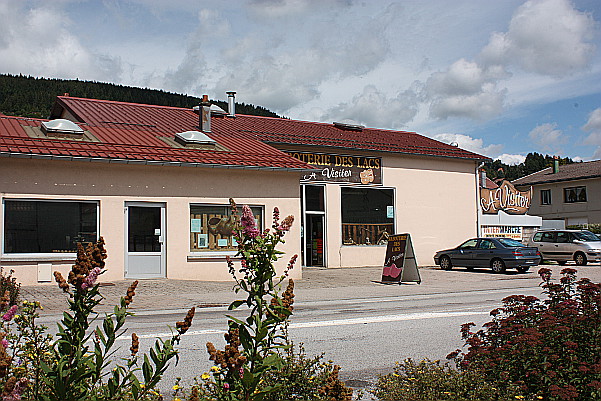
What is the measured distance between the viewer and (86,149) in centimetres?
1719

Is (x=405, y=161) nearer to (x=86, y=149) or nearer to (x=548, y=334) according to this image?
(x=86, y=149)

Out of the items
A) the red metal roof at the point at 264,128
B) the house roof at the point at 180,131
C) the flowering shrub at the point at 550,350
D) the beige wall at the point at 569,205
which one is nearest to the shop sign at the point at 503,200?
the red metal roof at the point at 264,128

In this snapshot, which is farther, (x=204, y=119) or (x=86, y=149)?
(x=204, y=119)

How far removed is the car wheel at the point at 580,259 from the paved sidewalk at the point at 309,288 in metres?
4.18

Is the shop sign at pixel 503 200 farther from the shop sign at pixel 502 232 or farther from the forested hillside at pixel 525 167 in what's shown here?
the forested hillside at pixel 525 167

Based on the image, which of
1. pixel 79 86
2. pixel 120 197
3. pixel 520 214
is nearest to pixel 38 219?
pixel 120 197

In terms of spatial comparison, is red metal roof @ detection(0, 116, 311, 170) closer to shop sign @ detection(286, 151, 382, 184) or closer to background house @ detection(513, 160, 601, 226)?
shop sign @ detection(286, 151, 382, 184)

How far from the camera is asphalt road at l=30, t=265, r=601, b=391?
741 centimetres

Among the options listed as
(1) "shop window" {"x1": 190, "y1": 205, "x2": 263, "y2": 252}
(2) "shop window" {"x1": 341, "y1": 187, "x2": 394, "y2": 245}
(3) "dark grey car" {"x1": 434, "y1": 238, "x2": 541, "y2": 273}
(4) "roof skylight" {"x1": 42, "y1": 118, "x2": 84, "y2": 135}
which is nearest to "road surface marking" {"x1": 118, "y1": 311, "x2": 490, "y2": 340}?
(1) "shop window" {"x1": 190, "y1": 205, "x2": 263, "y2": 252}

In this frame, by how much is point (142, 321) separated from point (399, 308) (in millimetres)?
4856

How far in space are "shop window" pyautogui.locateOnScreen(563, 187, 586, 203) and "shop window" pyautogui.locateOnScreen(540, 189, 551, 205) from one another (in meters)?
1.74

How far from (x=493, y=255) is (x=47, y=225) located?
15026mm

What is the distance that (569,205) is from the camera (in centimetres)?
5328

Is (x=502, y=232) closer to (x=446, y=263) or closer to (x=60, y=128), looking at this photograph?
(x=446, y=263)
